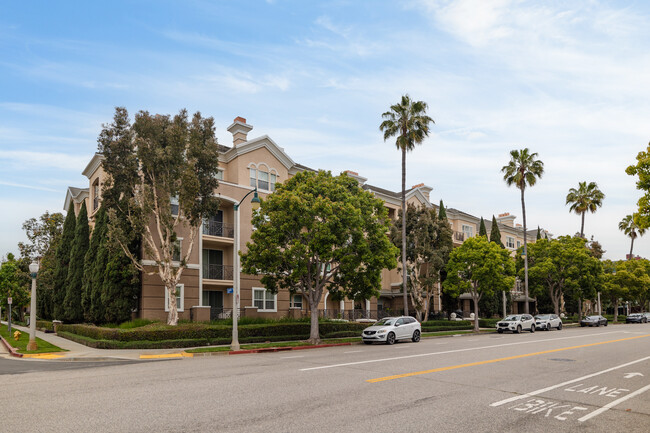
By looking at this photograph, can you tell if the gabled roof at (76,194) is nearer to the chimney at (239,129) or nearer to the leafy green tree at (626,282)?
the chimney at (239,129)

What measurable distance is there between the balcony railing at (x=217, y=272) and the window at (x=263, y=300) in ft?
7.52

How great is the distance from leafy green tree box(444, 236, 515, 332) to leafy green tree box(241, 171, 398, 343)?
14.8 metres

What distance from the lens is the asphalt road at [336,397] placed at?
7906 mm

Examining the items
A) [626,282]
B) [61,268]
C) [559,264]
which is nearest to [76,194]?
[61,268]

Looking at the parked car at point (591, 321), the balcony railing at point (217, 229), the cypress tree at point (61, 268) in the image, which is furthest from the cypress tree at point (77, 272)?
the parked car at point (591, 321)

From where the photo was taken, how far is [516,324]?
127 feet

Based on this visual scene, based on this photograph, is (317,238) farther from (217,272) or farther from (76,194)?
(76,194)

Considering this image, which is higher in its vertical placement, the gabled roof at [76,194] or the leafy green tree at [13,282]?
the gabled roof at [76,194]

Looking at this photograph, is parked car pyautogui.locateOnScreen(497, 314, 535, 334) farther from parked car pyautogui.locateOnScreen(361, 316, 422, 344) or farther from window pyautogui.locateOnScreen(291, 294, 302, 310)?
window pyautogui.locateOnScreen(291, 294, 302, 310)

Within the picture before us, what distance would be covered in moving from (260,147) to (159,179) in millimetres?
10284

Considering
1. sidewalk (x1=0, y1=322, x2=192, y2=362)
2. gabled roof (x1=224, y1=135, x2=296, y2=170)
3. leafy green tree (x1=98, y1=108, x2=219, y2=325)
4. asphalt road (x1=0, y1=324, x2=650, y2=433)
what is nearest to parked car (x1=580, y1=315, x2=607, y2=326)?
gabled roof (x1=224, y1=135, x2=296, y2=170)

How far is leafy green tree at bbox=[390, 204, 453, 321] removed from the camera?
39844 millimetres

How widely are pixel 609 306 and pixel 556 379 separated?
85.9 m

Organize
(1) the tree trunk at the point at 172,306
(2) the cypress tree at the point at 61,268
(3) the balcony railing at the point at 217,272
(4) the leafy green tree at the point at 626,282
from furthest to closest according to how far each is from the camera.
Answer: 1. (4) the leafy green tree at the point at 626,282
2. (2) the cypress tree at the point at 61,268
3. (3) the balcony railing at the point at 217,272
4. (1) the tree trunk at the point at 172,306
